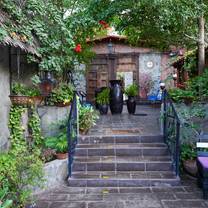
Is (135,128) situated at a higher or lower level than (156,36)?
lower

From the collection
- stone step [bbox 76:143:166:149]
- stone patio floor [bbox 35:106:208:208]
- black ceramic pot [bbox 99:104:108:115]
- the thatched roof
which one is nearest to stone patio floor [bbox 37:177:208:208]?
stone patio floor [bbox 35:106:208:208]

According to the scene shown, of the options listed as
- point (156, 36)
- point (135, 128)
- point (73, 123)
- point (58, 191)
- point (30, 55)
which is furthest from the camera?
point (156, 36)

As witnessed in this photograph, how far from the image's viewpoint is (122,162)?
5.59 metres

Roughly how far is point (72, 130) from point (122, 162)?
3.65 ft

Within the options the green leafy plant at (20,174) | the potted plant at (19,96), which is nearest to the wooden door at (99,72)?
the potted plant at (19,96)

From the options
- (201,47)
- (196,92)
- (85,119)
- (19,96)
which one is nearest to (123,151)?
(85,119)

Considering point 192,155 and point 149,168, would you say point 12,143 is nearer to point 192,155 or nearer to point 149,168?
point 149,168

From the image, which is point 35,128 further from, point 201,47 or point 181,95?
point 201,47

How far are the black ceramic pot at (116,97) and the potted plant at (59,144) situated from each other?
14.5 ft

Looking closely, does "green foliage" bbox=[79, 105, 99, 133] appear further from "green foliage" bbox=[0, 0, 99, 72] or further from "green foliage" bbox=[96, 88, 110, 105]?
"green foliage" bbox=[96, 88, 110, 105]

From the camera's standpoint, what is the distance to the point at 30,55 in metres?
5.67

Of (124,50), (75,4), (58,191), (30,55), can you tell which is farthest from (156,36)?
(124,50)

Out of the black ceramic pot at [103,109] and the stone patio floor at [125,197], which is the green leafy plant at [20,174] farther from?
the black ceramic pot at [103,109]

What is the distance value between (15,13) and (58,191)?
3.06 meters
